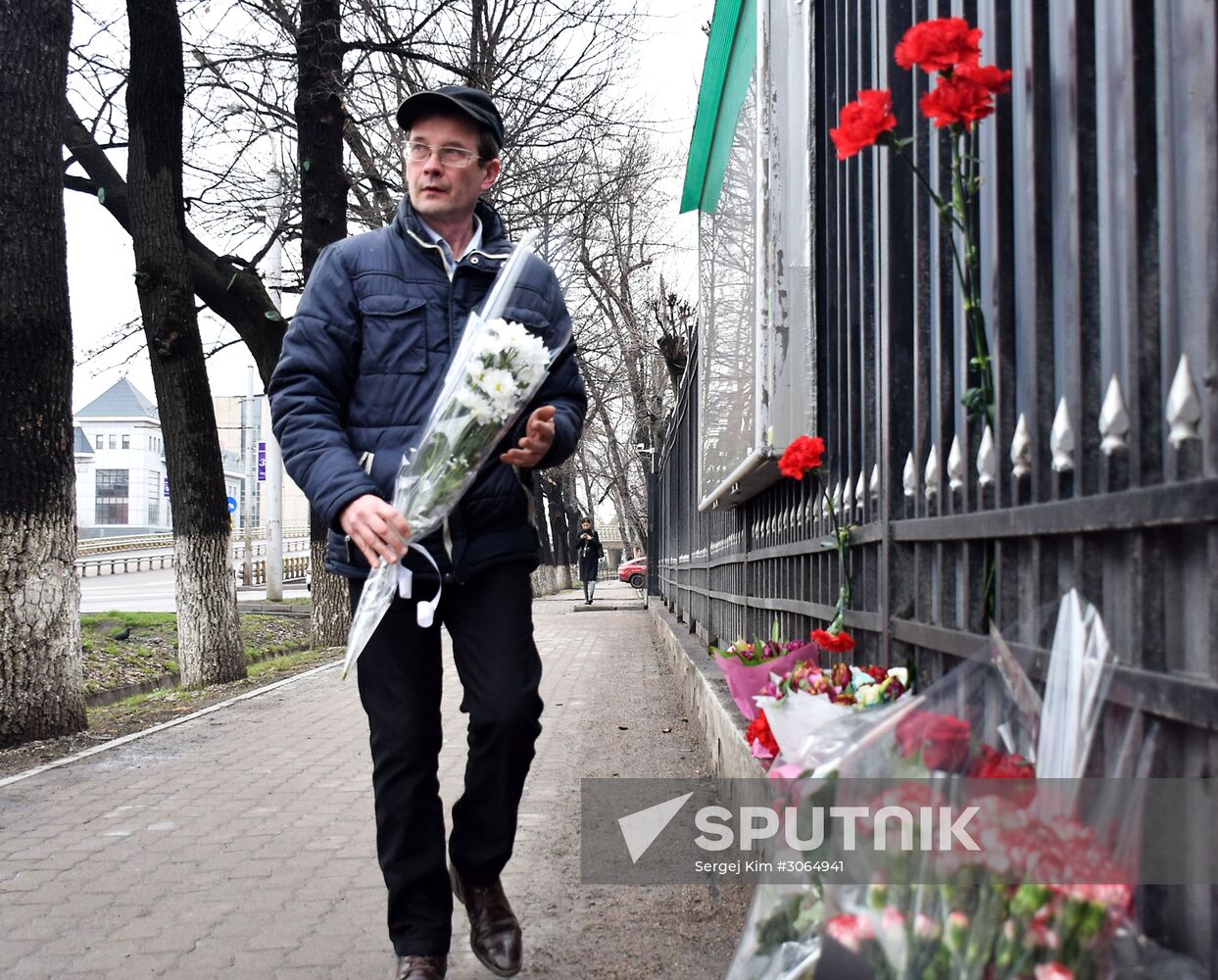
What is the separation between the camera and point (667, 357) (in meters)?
18.3

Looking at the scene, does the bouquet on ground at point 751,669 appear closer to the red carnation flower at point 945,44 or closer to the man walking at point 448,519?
the man walking at point 448,519

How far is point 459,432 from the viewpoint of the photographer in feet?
10.3

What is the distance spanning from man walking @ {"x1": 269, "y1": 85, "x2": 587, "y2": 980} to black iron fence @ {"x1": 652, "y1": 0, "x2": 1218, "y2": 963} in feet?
3.10

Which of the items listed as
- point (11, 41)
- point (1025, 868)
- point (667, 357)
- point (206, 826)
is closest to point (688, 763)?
point (206, 826)

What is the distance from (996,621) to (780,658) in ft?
3.04

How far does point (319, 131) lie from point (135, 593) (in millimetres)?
22557

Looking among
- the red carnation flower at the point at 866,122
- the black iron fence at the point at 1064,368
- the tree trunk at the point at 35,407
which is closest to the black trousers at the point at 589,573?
the tree trunk at the point at 35,407

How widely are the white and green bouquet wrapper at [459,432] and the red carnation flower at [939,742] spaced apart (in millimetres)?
1543

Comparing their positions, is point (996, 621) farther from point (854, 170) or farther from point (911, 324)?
point (854, 170)

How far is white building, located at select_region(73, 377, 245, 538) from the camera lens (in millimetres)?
110625

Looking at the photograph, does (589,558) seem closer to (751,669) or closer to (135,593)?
(135,593)

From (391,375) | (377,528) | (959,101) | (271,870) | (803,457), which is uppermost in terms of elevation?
(959,101)

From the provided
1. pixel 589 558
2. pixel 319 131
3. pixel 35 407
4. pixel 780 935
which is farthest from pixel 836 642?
pixel 589 558

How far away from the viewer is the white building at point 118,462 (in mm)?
110625
